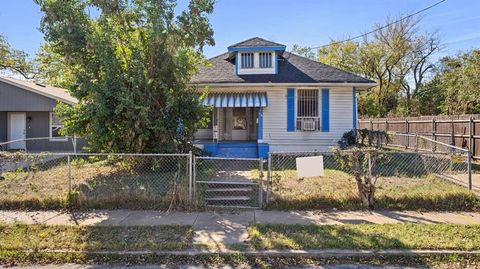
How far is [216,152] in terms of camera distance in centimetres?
1301

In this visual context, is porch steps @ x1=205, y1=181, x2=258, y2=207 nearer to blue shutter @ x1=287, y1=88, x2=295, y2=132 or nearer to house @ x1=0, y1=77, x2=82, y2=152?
blue shutter @ x1=287, y1=88, x2=295, y2=132

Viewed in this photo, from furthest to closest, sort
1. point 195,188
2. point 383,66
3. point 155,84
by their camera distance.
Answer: point 383,66 < point 155,84 < point 195,188

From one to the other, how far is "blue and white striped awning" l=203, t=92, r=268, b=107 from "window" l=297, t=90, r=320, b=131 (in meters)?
1.50

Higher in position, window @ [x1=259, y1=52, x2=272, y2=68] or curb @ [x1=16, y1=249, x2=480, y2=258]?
window @ [x1=259, y1=52, x2=272, y2=68]

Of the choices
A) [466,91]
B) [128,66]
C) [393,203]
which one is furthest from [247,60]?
[466,91]

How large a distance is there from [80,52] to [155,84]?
2013 mm

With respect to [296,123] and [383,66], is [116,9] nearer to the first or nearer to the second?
[296,123]

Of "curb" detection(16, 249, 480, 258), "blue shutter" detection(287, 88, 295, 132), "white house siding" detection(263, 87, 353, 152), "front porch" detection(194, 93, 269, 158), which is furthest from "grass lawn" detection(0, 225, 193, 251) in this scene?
"blue shutter" detection(287, 88, 295, 132)

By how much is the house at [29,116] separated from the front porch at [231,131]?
334 inches

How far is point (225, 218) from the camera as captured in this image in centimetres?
640

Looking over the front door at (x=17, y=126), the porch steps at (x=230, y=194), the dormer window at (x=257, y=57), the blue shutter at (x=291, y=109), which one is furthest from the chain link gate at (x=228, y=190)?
the front door at (x=17, y=126)

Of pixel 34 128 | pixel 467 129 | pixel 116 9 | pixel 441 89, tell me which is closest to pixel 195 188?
pixel 116 9

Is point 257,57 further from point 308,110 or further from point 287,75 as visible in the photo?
point 308,110

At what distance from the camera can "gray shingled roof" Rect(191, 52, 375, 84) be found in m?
13.2
